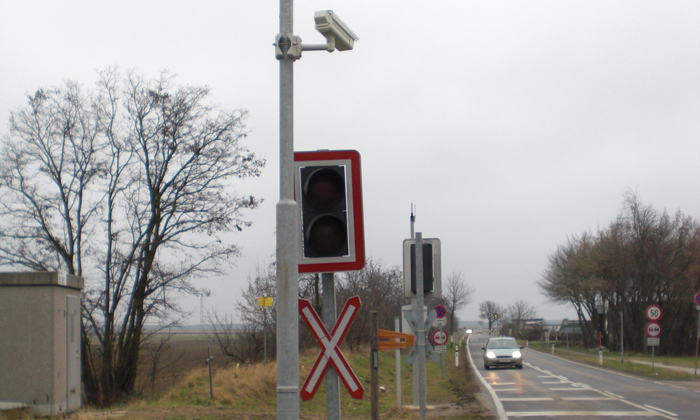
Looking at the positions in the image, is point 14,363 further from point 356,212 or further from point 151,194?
point 151,194

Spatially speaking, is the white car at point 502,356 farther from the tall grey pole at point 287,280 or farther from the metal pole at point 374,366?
the tall grey pole at point 287,280

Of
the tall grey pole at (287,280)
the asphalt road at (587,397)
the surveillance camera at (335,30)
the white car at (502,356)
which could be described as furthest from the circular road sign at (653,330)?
the tall grey pole at (287,280)

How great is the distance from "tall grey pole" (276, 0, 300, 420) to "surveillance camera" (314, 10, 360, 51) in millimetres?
617

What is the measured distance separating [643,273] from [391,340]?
49.7 metres

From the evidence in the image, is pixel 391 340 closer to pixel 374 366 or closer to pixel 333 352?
pixel 374 366

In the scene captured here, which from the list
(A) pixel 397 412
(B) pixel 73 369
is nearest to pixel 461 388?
(A) pixel 397 412

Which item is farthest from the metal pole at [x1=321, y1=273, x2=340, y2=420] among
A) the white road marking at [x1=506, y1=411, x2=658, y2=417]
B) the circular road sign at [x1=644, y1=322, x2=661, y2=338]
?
the circular road sign at [x1=644, y1=322, x2=661, y2=338]

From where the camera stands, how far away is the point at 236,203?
2573 centimetres

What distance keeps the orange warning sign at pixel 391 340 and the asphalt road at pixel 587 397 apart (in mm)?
4930

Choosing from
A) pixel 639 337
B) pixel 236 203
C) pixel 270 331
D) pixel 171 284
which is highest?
pixel 236 203

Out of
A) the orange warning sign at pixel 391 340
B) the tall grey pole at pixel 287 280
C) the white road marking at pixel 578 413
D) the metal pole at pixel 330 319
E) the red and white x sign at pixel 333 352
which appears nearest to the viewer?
the tall grey pole at pixel 287 280

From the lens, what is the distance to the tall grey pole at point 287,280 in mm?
4648

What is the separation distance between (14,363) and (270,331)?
14758 millimetres

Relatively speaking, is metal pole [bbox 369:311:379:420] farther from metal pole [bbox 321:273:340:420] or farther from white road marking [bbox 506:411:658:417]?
white road marking [bbox 506:411:658:417]
